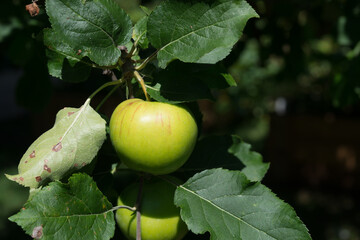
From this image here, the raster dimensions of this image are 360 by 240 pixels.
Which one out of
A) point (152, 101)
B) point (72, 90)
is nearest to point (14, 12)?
point (152, 101)

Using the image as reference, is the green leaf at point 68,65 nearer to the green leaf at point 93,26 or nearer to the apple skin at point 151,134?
the green leaf at point 93,26

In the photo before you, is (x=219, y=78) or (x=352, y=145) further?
(x=352, y=145)

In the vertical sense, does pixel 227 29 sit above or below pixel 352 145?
above

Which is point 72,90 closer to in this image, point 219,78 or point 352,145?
point 352,145

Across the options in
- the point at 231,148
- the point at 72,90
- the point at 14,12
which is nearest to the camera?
the point at 231,148

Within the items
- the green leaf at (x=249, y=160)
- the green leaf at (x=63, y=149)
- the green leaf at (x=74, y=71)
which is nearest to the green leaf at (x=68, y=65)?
the green leaf at (x=74, y=71)

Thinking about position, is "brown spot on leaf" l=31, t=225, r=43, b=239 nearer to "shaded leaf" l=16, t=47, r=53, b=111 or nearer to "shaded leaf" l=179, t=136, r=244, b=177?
"shaded leaf" l=179, t=136, r=244, b=177
